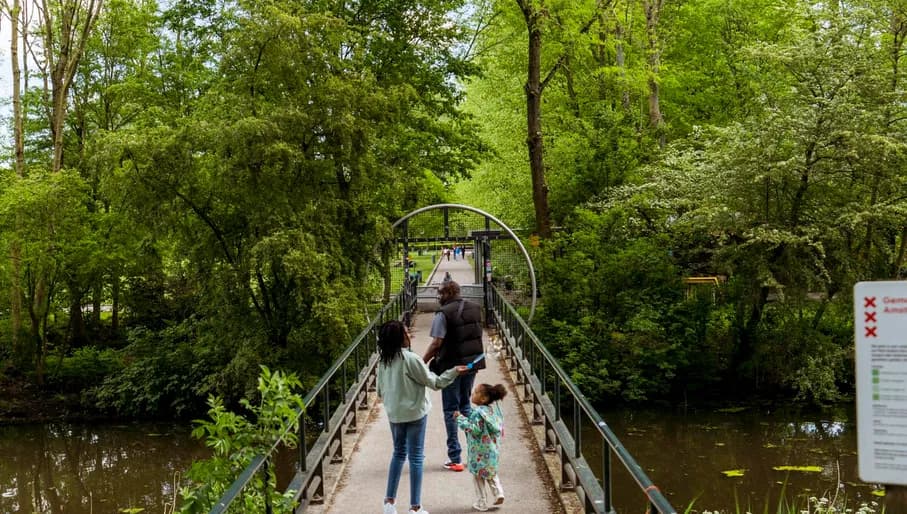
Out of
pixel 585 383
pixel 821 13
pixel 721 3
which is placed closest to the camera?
pixel 821 13

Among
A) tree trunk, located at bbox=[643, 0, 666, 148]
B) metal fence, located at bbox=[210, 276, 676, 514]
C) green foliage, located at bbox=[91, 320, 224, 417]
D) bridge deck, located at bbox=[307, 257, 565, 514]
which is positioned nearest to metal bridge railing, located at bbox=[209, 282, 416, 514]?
metal fence, located at bbox=[210, 276, 676, 514]

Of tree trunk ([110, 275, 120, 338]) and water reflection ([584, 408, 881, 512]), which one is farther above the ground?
tree trunk ([110, 275, 120, 338])

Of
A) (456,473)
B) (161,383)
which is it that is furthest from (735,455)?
(161,383)

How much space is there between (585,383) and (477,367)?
1390cm

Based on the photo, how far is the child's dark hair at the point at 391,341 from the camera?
6539mm

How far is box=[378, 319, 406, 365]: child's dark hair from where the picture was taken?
654 centimetres

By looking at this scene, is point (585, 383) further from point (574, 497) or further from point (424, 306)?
point (574, 497)

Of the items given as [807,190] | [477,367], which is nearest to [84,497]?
[477,367]

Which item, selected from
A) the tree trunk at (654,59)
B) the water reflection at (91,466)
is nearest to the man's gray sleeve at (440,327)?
the water reflection at (91,466)

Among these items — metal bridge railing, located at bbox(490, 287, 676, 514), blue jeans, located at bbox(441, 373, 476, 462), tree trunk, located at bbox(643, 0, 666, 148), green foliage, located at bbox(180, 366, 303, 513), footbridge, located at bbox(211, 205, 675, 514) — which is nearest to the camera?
metal bridge railing, located at bbox(490, 287, 676, 514)

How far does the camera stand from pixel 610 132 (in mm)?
26297

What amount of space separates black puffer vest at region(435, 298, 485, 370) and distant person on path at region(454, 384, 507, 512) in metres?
A: 1.06

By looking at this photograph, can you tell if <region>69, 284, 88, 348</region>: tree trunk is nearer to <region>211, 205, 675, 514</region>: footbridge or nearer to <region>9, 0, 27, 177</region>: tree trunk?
<region>9, 0, 27, 177</region>: tree trunk

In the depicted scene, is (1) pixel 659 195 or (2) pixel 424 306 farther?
(2) pixel 424 306
